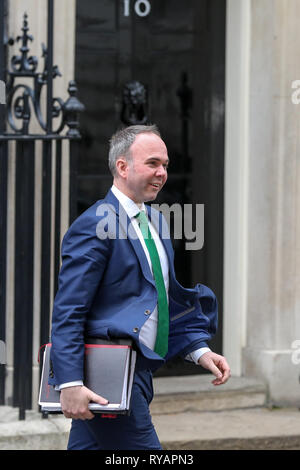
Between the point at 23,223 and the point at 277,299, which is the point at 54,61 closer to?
the point at 23,223

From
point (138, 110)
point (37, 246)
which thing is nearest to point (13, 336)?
point (37, 246)

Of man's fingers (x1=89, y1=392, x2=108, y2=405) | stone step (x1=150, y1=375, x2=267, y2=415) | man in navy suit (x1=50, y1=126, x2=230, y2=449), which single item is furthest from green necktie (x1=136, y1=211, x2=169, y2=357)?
stone step (x1=150, y1=375, x2=267, y2=415)

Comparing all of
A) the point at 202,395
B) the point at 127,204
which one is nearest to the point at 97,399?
the point at 127,204

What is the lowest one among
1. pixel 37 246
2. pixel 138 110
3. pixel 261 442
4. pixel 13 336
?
pixel 261 442

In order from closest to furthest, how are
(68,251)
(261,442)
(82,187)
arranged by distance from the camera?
(68,251) < (261,442) < (82,187)

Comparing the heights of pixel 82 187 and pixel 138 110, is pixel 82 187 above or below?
below

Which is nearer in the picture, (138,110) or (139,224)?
(139,224)

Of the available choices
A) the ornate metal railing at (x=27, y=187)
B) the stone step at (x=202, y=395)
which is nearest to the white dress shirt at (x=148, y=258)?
the ornate metal railing at (x=27, y=187)

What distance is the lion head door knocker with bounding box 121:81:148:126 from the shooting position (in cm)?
741

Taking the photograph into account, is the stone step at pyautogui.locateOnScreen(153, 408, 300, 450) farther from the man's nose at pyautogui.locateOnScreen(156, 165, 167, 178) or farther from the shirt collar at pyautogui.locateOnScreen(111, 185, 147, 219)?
the man's nose at pyautogui.locateOnScreen(156, 165, 167, 178)

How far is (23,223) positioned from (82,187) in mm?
1293

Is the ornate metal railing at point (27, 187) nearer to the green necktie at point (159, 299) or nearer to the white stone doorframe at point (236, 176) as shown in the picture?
the white stone doorframe at point (236, 176)

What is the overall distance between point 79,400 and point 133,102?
3.99m

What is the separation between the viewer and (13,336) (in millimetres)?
6195
